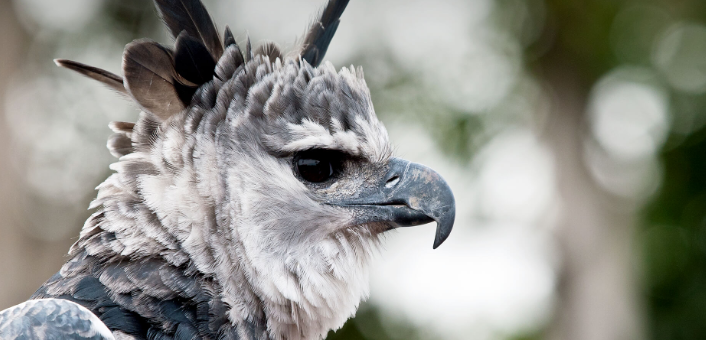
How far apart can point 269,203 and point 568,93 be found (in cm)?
1061

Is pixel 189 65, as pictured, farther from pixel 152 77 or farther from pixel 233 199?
pixel 233 199

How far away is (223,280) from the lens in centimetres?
187

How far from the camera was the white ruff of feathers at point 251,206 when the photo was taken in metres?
1.89

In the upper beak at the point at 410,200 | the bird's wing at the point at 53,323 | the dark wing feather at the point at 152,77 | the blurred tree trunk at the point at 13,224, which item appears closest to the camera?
the bird's wing at the point at 53,323

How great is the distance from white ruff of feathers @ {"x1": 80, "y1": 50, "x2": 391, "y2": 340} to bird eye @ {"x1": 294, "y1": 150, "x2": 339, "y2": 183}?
48mm

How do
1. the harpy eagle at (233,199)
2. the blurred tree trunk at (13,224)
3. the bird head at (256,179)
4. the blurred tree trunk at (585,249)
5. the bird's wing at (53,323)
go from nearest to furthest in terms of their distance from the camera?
the bird's wing at (53,323), the harpy eagle at (233,199), the bird head at (256,179), the blurred tree trunk at (13,224), the blurred tree trunk at (585,249)

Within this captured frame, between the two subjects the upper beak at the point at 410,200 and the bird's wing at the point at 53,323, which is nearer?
the bird's wing at the point at 53,323

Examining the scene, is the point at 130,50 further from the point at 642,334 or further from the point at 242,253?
the point at 642,334

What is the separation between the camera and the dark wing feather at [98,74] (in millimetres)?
2141

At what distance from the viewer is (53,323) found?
5.17 ft

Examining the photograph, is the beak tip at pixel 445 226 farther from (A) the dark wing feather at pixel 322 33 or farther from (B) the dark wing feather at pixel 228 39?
(B) the dark wing feather at pixel 228 39

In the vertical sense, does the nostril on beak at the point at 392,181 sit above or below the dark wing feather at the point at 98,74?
below

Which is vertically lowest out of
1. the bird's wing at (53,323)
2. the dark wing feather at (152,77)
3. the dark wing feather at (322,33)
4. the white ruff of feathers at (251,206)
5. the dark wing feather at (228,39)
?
the bird's wing at (53,323)

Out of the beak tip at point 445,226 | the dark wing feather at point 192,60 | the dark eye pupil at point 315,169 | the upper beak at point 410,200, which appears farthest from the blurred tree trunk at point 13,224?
the beak tip at point 445,226
